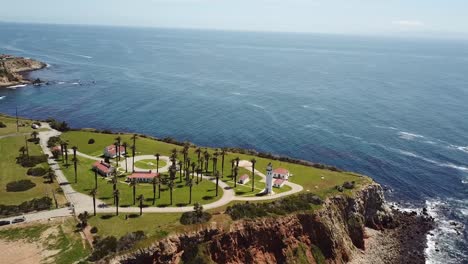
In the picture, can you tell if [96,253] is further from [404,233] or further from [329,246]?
[404,233]

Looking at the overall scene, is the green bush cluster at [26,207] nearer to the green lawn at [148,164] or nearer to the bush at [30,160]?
the bush at [30,160]

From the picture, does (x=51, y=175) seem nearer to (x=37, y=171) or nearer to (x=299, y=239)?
(x=37, y=171)

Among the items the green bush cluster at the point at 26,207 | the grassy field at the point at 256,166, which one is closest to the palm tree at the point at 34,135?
the grassy field at the point at 256,166

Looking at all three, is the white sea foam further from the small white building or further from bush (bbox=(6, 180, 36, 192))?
bush (bbox=(6, 180, 36, 192))

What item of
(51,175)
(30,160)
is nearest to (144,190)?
(51,175)

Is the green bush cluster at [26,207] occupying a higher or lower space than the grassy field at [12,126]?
lower
